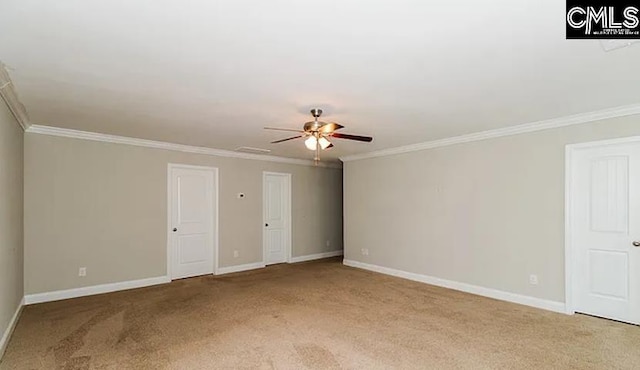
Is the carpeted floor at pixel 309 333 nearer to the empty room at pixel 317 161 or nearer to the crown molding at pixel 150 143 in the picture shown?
the empty room at pixel 317 161

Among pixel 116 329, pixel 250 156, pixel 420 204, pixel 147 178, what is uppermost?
pixel 250 156

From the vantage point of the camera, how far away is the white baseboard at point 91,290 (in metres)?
4.67

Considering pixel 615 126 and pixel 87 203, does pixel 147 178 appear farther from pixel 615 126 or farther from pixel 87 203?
pixel 615 126

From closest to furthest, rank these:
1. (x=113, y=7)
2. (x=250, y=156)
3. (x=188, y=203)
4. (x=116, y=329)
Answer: (x=113, y=7)
(x=116, y=329)
(x=188, y=203)
(x=250, y=156)

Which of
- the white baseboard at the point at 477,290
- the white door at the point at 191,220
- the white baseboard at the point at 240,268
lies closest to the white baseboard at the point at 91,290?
the white door at the point at 191,220

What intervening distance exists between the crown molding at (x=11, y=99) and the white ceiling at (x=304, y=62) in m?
0.08

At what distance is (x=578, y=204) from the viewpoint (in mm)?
4195

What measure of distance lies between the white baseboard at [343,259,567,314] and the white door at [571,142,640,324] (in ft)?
0.95

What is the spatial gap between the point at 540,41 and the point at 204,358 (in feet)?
11.3

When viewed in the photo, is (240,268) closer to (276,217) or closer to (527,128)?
(276,217)

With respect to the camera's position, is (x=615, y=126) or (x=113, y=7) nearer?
(x=113, y=7)

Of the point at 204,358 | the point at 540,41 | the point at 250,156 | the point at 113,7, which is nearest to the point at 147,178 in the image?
the point at 250,156

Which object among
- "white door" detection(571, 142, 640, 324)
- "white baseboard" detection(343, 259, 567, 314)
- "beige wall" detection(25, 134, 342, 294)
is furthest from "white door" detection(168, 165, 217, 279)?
"white door" detection(571, 142, 640, 324)

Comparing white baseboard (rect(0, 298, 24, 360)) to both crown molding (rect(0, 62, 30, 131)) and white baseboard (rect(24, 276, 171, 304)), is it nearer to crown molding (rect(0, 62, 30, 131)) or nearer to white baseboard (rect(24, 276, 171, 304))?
white baseboard (rect(24, 276, 171, 304))
